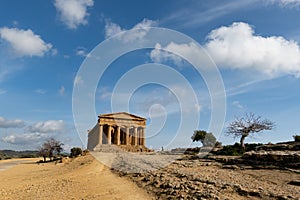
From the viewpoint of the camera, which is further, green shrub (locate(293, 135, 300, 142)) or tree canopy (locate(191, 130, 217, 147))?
tree canopy (locate(191, 130, 217, 147))

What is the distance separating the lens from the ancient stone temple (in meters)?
54.3

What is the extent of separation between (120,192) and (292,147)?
1492cm

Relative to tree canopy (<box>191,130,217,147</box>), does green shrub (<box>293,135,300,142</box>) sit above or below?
below

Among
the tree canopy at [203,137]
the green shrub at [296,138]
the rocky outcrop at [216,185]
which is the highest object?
the tree canopy at [203,137]

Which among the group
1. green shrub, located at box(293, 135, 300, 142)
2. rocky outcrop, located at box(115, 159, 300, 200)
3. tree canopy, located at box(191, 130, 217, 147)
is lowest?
rocky outcrop, located at box(115, 159, 300, 200)

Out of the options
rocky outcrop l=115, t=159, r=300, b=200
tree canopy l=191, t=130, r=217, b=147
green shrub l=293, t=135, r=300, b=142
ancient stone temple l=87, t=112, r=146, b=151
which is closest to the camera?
rocky outcrop l=115, t=159, r=300, b=200

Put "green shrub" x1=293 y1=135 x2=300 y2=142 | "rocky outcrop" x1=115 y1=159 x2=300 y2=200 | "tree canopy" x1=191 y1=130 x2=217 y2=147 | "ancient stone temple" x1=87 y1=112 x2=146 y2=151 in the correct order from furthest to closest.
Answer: "tree canopy" x1=191 y1=130 x2=217 y2=147, "ancient stone temple" x1=87 y1=112 x2=146 y2=151, "green shrub" x1=293 y1=135 x2=300 y2=142, "rocky outcrop" x1=115 y1=159 x2=300 y2=200

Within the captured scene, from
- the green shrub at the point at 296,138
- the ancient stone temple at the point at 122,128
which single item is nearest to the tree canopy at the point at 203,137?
the ancient stone temple at the point at 122,128

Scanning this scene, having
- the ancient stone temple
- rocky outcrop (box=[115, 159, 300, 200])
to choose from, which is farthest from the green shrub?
the ancient stone temple

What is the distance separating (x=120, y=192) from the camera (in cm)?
1523

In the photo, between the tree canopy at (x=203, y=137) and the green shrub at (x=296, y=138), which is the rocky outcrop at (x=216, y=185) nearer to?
the green shrub at (x=296, y=138)

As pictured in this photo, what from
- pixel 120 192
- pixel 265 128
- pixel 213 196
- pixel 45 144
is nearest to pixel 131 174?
pixel 120 192

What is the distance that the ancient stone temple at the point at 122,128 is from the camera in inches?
2138

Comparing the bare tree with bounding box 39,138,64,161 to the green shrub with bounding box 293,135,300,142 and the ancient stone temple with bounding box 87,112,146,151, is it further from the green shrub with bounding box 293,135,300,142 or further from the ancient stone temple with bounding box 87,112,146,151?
the green shrub with bounding box 293,135,300,142
